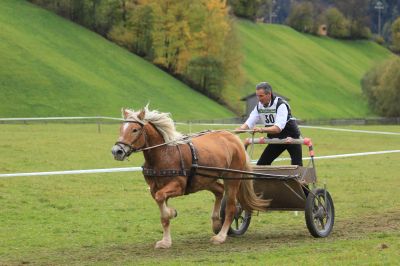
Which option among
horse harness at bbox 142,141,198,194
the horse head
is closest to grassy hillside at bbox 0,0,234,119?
horse harness at bbox 142,141,198,194

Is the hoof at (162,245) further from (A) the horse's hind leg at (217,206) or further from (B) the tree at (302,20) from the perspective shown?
(B) the tree at (302,20)

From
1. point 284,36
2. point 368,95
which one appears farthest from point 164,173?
point 284,36

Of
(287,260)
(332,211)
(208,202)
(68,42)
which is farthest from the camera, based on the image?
(68,42)

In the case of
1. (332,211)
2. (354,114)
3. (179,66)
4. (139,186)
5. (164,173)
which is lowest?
(354,114)

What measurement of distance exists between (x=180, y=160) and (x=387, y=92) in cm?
9368

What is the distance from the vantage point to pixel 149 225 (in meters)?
14.1

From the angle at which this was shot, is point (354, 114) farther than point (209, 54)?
Yes

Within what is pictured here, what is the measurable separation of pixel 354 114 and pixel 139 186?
9735 centimetres

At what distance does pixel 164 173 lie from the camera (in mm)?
11156

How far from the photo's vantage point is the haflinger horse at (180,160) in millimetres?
11102

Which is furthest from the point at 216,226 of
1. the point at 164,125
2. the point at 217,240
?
the point at 164,125

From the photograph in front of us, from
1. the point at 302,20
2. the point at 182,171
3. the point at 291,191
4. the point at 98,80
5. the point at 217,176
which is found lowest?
the point at 302,20

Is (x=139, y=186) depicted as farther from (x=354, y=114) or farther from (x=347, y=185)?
(x=354, y=114)

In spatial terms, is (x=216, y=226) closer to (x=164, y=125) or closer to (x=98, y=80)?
(x=164, y=125)
